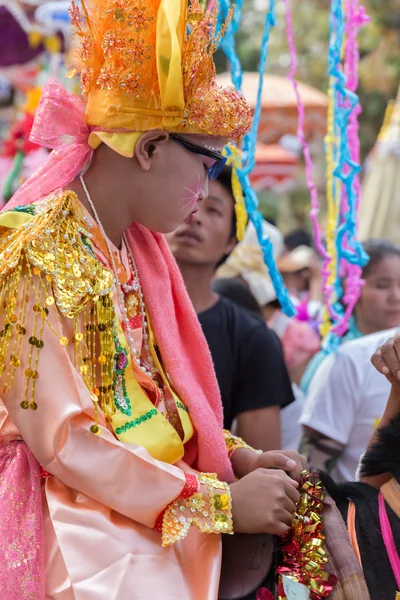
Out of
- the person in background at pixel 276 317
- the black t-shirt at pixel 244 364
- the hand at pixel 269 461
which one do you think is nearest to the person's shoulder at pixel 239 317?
the black t-shirt at pixel 244 364

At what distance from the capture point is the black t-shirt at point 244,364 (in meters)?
3.15

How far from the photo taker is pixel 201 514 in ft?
6.36

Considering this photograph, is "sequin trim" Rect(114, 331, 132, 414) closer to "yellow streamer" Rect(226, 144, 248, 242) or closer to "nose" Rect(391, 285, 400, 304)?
"yellow streamer" Rect(226, 144, 248, 242)

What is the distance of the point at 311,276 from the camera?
25.0 ft

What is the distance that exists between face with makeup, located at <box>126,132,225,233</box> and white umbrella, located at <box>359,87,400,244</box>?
6.36 metres

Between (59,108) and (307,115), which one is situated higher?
(59,108)

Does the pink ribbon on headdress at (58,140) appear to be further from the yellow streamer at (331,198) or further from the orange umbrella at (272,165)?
the orange umbrella at (272,165)

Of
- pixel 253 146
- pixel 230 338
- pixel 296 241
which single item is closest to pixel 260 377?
pixel 230 338

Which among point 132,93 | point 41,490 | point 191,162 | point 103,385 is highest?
point 132,93

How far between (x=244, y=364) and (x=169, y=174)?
128 cm

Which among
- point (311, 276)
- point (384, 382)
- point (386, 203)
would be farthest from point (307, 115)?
point (384, 382)

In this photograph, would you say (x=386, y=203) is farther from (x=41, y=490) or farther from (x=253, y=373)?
(x=41, y=490)

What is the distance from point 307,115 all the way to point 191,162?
8.33 metres

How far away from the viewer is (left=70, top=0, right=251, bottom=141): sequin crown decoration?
196cm
